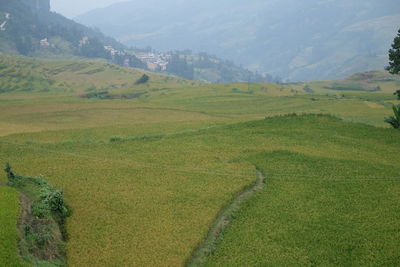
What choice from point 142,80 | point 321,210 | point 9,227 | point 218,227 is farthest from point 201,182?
point 142,80

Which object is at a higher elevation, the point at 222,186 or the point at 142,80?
the point at 142,80

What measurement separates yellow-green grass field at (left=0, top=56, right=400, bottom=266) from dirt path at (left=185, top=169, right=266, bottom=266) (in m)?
0.31

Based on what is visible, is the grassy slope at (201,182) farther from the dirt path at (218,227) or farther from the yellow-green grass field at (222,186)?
the dirt path at (218,227)

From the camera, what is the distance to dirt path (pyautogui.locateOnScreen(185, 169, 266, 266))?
58.4 feet

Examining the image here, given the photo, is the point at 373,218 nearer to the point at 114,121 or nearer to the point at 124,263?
the point at 124,263

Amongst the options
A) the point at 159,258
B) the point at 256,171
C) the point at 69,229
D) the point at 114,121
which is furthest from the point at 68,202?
the point at 114,121

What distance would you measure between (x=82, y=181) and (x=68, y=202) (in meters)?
3.28

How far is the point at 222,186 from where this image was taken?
82.6 feet

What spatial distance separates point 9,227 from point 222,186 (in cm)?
1189

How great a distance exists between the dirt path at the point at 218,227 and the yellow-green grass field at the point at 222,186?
31 cm

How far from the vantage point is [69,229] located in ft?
64.1

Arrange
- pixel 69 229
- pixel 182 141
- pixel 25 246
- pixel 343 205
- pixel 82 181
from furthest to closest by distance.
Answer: pixel 182 141, pixel 82 181, pixel 343 205, pixel 69 229, pixel 25 246

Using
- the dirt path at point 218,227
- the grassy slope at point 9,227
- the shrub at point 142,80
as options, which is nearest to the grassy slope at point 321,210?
the dirt path at point 218,227

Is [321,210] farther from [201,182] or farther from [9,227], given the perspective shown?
[9,227]
